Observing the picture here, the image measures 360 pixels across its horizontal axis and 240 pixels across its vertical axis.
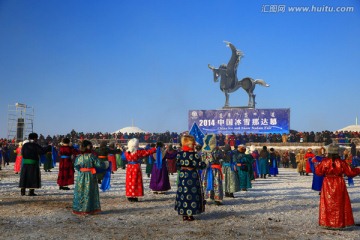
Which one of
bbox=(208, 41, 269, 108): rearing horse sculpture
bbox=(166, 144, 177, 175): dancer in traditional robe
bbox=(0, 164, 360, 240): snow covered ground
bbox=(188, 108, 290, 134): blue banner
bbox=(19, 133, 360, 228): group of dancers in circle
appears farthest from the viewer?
bbox=(208, 41, 269, 108): rearing horse sculpture

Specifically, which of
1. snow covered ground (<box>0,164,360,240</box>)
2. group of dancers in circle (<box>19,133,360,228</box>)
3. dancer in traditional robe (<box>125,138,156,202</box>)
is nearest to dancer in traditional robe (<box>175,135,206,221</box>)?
group of dancers in circle (<box>19,133,360,228</box>)

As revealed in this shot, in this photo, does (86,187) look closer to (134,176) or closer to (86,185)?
(86,185)

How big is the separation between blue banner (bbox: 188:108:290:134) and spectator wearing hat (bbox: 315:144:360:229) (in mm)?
30769

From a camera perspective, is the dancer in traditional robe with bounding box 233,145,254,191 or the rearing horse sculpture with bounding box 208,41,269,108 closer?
the dancer in traditional robe with bounding box 233,145,254,191

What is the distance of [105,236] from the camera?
6.34 meters

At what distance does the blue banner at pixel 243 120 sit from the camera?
37.8 metres

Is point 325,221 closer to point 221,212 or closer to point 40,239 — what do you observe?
point 221,212

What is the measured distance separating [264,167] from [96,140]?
23.1 m

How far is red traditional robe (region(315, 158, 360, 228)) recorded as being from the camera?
696cm

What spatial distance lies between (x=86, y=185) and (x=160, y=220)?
5.26ft

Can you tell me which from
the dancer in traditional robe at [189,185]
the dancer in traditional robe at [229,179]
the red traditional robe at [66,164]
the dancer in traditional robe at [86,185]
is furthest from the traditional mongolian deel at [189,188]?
the red traditional robe at [66,164]

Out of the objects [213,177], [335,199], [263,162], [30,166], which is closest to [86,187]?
[213,177]

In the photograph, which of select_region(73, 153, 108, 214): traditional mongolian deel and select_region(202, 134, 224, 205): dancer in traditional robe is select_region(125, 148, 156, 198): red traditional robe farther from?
select_region(73, 153, 108, 214): traditional mongolian deel

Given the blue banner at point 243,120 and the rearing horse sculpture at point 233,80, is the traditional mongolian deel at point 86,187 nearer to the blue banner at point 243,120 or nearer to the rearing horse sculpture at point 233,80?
the blue banner at point 243,120
